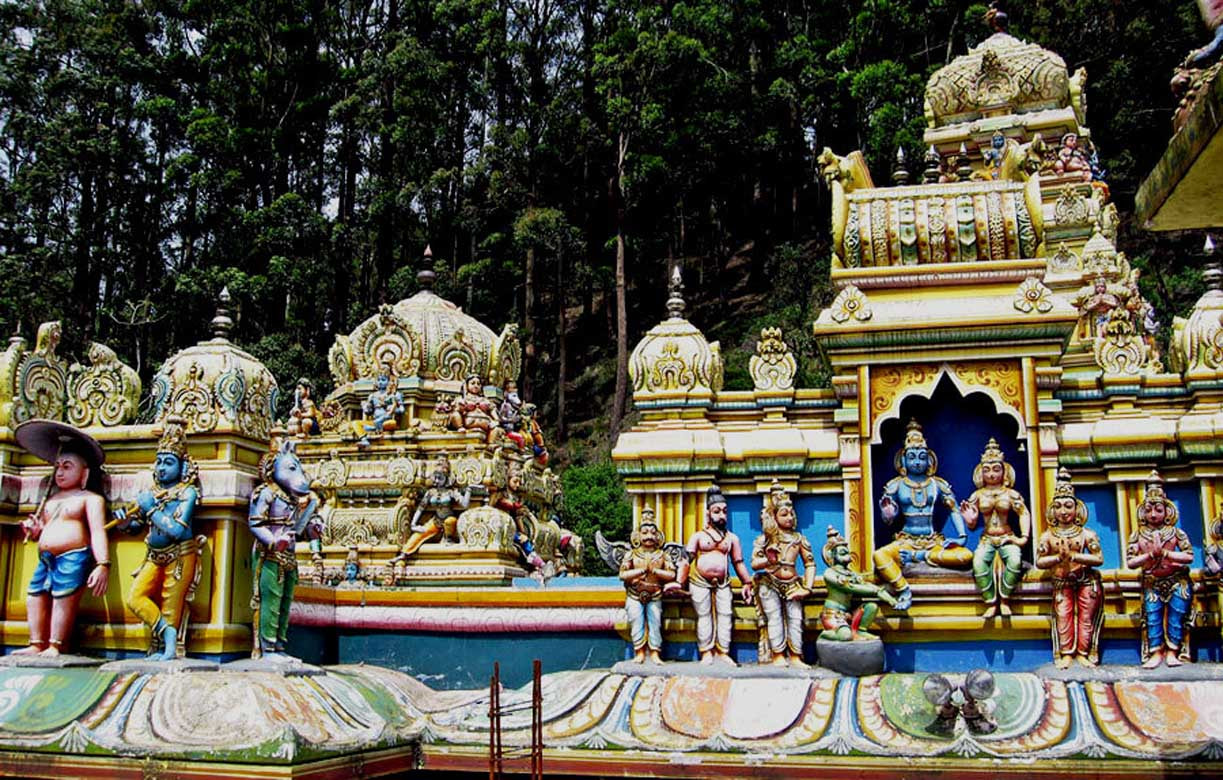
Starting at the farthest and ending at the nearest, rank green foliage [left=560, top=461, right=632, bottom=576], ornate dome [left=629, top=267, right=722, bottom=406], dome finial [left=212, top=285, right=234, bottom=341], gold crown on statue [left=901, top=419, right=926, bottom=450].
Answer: green foliage [left=560, top=461, right=632, bottom=576]
ornate dome [left=629, top=267, right=722, bottom=406]
gold crown on statue [left=901, top=419, right=926, bottom=450]
dome finial [left=212, top=285, right=234, bottom=341]

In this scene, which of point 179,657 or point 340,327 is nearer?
point 179,657

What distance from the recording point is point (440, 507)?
14211 mm

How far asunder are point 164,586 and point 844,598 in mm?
5082

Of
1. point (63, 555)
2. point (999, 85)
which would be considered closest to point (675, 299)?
point (63, 555)

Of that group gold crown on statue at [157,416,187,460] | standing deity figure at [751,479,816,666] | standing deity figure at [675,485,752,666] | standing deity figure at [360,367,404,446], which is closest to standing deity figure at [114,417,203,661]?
gold crown on statue at [157,416,187,460]

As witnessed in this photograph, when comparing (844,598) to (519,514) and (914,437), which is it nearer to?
(914,437)

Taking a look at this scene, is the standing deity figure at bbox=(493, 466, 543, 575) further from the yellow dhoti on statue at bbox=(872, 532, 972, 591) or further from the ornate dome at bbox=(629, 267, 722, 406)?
the yellow dhoti on statue at bbox=(872, 532, 972, 591)

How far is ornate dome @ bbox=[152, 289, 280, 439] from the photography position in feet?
29.8

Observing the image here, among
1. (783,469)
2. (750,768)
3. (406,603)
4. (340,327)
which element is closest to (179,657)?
(406,603)

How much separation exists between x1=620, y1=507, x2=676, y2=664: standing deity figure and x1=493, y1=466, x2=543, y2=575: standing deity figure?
467cm

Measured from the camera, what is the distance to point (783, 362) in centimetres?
1042

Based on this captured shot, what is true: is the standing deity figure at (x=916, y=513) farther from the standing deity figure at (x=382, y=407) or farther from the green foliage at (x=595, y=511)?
the green foliage at (x=595, y=511)

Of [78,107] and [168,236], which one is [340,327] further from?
[78,107]

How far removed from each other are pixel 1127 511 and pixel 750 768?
3802mm
